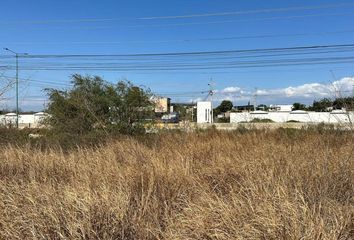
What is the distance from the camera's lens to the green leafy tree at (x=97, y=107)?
22.7 meters

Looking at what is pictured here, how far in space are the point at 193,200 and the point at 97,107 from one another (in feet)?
61.7

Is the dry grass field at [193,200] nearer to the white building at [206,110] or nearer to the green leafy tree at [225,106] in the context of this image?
the white building at [206,110]

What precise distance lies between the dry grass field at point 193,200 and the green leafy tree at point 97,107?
46.2ft

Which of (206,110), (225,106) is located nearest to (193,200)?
(206,110)

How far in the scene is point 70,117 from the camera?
78.7 ft

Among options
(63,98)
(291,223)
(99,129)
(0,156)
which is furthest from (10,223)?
(63,98)

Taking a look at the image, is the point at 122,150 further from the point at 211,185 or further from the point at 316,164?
the point at 316,164

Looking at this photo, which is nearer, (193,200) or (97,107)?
(193,200)

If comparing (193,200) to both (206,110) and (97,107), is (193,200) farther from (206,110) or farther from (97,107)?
(206,110)

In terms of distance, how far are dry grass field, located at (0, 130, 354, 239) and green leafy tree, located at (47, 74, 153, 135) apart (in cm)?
1407

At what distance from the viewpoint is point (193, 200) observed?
5.80 meters

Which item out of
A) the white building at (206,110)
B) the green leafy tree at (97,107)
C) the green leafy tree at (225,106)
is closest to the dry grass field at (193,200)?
the green leafy tree at (97,107)

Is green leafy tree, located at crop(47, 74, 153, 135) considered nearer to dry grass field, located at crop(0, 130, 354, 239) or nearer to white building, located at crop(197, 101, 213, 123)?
dry grass field, located at crop(0, 130, 354, 239)

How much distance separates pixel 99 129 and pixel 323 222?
707 inches
